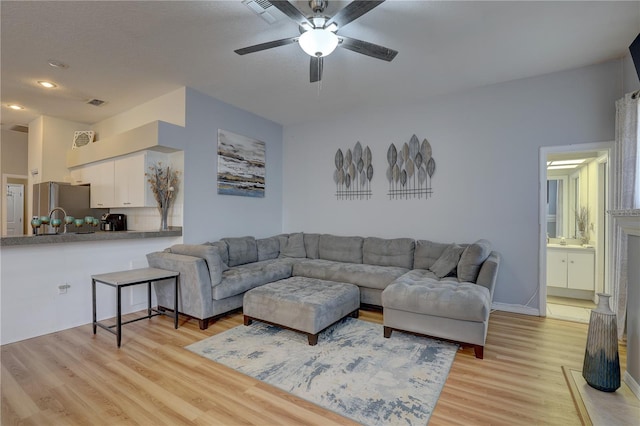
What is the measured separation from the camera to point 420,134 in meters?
4.41

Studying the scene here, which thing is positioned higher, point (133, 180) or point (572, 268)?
point (133, 180)

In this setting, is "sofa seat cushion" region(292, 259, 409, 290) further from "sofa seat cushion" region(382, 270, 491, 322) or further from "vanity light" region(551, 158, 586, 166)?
"vanity light" region(551, 158, 586, 166)

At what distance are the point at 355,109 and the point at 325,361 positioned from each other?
3810 mm

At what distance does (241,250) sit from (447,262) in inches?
108

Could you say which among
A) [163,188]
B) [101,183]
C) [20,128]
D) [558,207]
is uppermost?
[20,128]

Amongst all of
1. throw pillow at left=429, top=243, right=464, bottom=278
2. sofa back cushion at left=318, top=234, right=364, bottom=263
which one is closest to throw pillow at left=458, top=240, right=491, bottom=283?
throw pillow at left=429, top=243, right=464, bottom=278

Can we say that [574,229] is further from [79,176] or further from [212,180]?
[79,176]

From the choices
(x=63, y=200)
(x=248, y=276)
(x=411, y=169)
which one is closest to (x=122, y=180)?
(x=63, y=200)

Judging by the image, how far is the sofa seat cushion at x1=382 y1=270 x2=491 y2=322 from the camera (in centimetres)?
256

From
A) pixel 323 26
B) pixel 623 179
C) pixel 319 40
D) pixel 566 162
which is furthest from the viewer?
pixel 566 162


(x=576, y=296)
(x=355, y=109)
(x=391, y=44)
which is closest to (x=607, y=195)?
(x=576, y=296)

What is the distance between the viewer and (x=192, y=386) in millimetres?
2113

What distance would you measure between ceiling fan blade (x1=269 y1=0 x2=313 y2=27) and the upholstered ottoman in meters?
2.33

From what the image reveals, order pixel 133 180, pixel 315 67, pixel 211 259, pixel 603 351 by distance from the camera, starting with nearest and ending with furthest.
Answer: pixel 603 351, pixel 315 67, pixel 211 259, pixel 133 180
